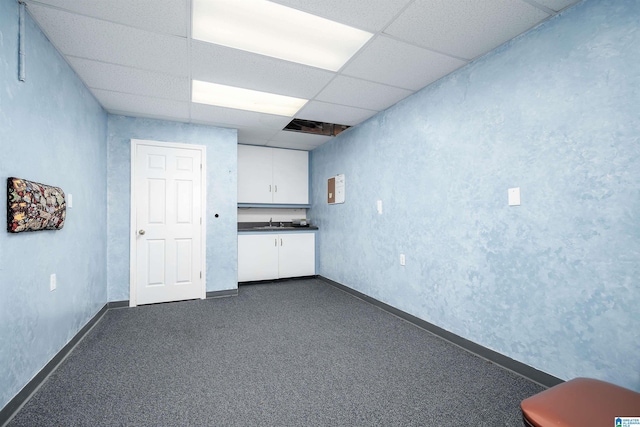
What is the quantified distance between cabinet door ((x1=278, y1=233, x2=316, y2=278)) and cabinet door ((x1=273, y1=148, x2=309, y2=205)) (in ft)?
2.39

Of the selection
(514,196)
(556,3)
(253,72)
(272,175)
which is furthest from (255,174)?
(556,3)

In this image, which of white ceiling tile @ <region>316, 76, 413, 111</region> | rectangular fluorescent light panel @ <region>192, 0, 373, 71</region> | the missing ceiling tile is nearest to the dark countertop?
the missing ceiling tile

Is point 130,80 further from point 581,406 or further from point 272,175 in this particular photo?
point 581,406

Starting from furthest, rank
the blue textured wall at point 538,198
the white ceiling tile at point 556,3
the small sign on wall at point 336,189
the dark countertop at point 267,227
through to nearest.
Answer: the dark countertop at point 267,227 → the small sign on wall at point 336,189 → the white ceiling tile at point 556,3 → the blue textured wall at point 538,198

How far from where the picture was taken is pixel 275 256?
188 inches

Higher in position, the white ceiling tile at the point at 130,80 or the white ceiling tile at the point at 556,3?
the white ceiling tile at the point at 556,3

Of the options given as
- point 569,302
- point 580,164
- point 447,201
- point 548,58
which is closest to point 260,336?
point 447,201

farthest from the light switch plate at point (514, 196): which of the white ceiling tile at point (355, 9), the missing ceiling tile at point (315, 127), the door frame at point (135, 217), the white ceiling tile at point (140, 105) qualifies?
the door frame at point (135, 217)

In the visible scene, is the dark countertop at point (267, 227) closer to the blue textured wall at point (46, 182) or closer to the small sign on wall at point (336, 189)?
the small sign on wall at point (336, 189)

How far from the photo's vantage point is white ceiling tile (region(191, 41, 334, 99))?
221 centimetres

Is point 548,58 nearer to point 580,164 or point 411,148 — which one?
point 580,164

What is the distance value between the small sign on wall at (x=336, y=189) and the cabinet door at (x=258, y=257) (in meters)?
1.15

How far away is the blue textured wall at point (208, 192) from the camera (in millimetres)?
3480

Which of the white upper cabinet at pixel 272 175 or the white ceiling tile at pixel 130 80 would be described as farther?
the white upper cabinet at pixel 272 175
